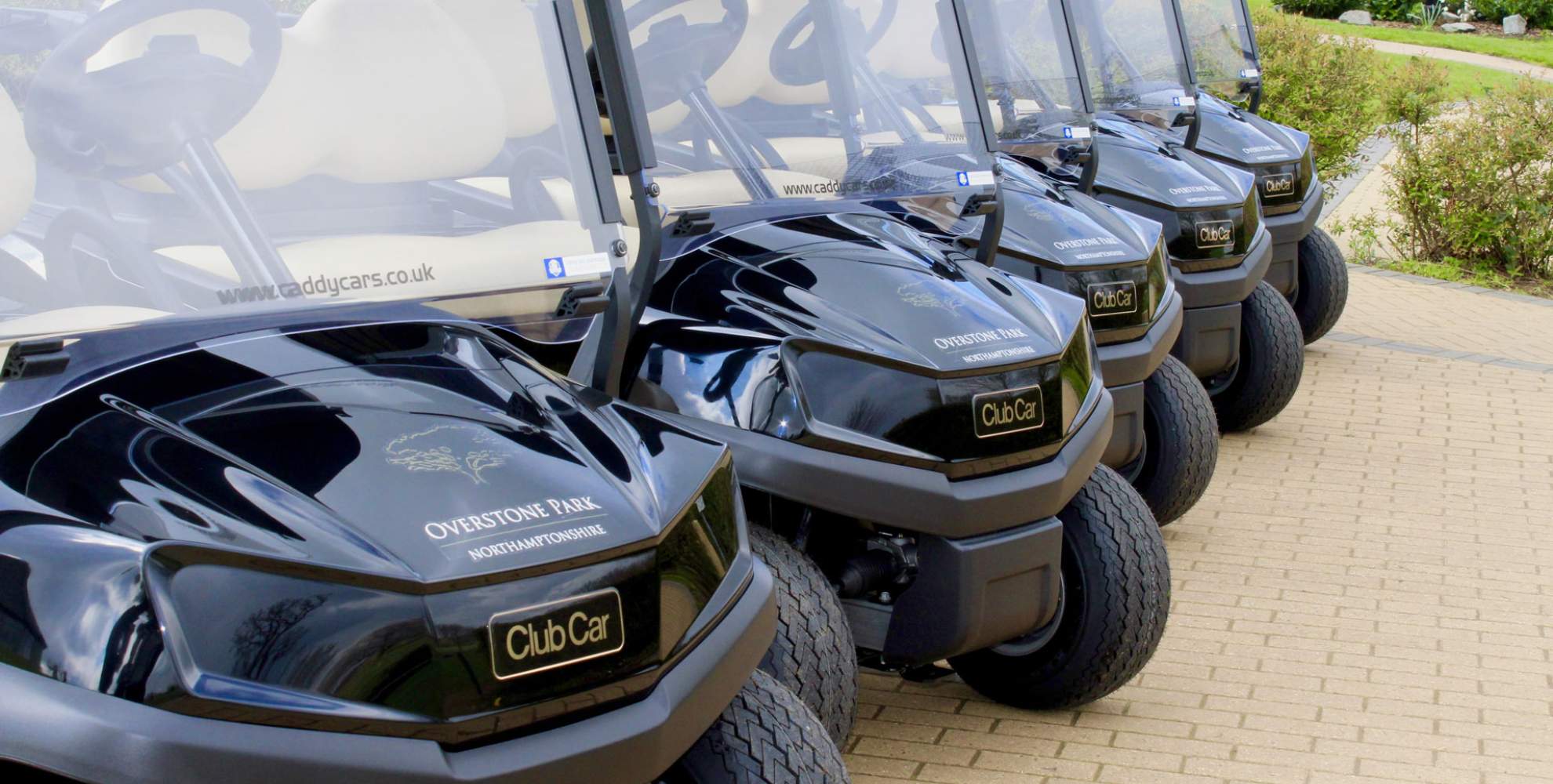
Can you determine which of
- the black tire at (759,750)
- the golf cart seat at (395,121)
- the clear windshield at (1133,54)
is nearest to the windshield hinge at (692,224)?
the golf cart seat at (395,121)

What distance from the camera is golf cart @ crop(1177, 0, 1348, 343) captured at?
7.36 m

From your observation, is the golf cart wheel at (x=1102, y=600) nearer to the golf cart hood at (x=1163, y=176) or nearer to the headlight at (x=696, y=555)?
the headlight at (x=696, y=555)

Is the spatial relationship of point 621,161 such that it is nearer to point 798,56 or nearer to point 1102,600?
point 798,56

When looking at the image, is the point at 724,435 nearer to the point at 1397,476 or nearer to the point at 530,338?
the point at 530,338

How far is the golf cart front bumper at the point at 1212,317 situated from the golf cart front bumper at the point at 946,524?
275 centimetres

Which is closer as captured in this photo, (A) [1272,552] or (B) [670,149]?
(B) [670,149]

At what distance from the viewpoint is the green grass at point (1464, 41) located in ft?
77.0

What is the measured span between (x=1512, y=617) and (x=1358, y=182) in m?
9.85

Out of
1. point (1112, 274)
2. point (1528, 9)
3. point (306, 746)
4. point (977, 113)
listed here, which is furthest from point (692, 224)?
A: point (1528, 9)

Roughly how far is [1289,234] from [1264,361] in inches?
49.3

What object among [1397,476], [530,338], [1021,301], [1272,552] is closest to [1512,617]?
[1272,552]

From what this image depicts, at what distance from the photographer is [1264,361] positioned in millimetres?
6379

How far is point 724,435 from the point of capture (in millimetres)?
2994

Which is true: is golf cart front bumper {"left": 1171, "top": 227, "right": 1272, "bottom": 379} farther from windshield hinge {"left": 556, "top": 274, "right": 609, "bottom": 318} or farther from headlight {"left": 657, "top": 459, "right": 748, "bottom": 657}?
headlight {"left": 657, "top": 459, "right": 748, "bottom": 657}
